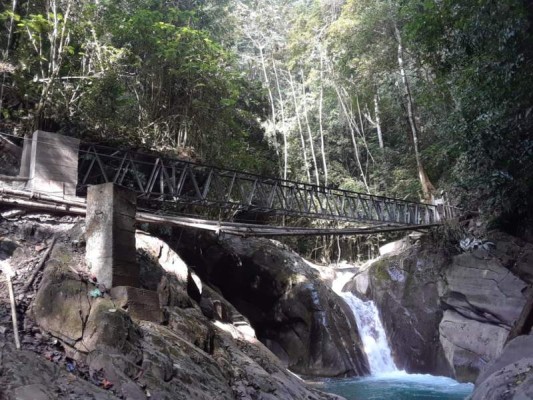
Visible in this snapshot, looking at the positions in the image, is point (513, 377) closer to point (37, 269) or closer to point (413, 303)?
point (37, 269)

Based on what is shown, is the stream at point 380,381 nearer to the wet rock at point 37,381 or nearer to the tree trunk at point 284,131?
the tree trunk at point 284,131

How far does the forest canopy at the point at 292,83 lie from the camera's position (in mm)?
10891

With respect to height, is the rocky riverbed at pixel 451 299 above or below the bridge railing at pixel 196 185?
below

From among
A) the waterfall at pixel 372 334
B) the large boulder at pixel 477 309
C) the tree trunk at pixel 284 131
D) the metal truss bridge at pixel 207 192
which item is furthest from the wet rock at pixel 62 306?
the tree trunk at pixel 284 131

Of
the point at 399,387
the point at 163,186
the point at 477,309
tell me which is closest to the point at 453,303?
the point at 477,309

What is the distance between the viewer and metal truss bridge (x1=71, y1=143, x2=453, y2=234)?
10.9m

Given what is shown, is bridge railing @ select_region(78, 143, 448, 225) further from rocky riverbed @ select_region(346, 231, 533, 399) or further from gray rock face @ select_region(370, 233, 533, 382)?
gray rock face @ select_region(370, 233, 533, 382)

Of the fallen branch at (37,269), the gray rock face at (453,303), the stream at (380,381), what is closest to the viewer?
the fallen branch at (37,269)

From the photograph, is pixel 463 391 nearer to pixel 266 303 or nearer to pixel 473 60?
pixel 266 303

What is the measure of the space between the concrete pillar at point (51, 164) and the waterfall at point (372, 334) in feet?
36.4

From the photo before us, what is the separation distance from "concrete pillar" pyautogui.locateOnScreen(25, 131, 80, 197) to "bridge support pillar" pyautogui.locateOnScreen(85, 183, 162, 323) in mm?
1273

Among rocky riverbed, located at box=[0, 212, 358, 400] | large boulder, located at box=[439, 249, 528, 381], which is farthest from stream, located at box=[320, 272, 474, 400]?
rocky riverbed, located at box=[0, 212, 358, 400]

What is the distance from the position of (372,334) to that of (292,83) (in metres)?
14.8

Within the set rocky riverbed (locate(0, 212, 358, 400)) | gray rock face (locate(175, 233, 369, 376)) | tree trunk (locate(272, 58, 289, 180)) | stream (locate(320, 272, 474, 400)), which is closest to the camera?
rocky riverbed (locate(0, 212, 358, 400))
